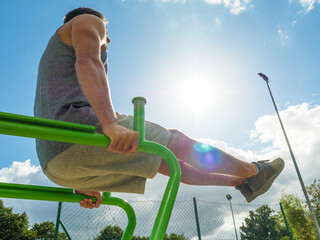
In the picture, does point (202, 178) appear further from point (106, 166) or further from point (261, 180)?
point (106, 166)

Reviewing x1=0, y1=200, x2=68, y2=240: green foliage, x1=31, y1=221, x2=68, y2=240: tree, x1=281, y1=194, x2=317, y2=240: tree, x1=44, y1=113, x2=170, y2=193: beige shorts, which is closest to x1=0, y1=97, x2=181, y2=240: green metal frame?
x1=44, y1=113, x2=170, y2=193: beige shorts

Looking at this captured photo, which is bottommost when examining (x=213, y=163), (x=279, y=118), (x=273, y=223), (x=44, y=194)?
(x=44, y=194)

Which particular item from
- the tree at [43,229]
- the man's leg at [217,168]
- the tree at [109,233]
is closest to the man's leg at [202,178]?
the man's leg at [217,168]

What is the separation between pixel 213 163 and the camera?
4.29 ft

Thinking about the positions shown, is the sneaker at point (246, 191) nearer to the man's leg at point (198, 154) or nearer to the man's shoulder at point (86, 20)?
the man's leg at point (198, 154)

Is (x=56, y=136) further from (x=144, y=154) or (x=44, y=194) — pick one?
(x=44, y=194)

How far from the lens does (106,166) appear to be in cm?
111

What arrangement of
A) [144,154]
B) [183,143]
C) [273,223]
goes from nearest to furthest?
[144,154] < [183,143] < [273,223]

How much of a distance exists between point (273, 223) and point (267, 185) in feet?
29.0

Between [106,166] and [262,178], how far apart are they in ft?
3.26

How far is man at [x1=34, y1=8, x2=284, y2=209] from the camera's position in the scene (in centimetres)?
96

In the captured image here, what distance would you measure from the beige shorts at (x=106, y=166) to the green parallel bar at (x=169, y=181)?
5.6 inches

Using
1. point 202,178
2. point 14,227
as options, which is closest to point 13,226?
point 14,227

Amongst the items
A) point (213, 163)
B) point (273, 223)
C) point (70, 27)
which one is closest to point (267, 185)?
point (213, 163)
